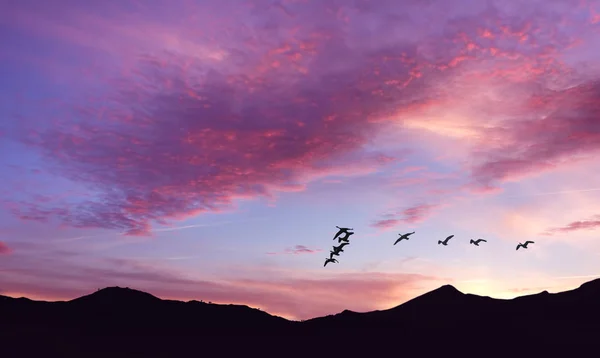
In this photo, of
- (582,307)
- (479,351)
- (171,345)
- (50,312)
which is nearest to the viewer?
(479,351)

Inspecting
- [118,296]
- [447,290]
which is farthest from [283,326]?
[118,296]

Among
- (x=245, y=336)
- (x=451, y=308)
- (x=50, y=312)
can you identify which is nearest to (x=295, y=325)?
(x=245, y=336)

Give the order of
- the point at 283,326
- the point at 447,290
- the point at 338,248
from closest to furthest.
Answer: the point at 338,248 → the point at 447,290 → the point at 283,326

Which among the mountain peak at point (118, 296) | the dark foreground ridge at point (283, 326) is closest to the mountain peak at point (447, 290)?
the dark foreground ridge at point (283, 326)

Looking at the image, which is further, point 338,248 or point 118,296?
point 118,296

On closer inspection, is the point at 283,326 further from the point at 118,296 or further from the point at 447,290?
the point at 118,296

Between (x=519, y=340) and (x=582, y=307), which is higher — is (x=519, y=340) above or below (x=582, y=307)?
below

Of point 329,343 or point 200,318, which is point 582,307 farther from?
point 200,318

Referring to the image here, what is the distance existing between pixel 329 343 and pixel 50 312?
46.9 meters

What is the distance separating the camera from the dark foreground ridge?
74.7 metres

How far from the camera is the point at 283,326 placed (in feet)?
297

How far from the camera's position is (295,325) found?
90.3 meters

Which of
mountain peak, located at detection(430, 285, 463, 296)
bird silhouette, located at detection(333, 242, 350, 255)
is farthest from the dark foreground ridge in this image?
bird silhouette, located at detection(333, 242, 350, 255)

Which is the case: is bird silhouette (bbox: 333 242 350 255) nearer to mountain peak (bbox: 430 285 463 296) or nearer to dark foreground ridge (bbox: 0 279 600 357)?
dark foreground ridge (bbox: 0 279 600 357)
